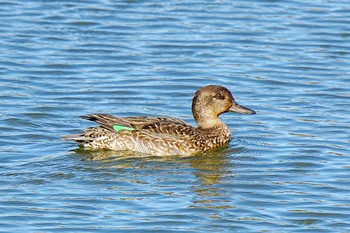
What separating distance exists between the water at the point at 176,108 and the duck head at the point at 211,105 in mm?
360

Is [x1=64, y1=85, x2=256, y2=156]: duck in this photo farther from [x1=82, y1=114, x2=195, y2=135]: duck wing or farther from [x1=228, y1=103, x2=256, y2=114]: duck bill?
[x1=228, y1=103, x2=256, y2=114]: duck bill

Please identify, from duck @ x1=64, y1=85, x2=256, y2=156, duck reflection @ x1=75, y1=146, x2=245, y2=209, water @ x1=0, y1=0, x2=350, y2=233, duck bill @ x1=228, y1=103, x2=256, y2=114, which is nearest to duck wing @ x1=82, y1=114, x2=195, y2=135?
duck @ x1=64, y1=85, x2=256, y2=156

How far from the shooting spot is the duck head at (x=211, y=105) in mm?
13594

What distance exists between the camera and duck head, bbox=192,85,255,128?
44.6 ft

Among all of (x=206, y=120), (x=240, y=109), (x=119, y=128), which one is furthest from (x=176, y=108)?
(x=119, y=128)

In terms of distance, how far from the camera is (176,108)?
1505 cm

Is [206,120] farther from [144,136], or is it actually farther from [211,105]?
[144,136]

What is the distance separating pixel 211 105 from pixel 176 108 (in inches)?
58.5

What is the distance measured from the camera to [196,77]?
1638 cm

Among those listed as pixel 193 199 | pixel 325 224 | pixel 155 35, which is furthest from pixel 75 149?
pixel 155 35

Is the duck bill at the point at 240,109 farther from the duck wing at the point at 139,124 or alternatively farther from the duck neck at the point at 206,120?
the duck wing at the point at 139,124

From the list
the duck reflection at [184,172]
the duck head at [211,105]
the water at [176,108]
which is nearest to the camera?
the water at [176,108]

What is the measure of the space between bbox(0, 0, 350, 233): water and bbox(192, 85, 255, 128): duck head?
1.18ft

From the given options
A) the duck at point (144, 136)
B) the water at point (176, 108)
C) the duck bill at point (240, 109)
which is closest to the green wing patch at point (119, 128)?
the duck at point (144, 136)
